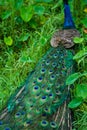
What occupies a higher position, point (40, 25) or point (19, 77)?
point (40, 25)

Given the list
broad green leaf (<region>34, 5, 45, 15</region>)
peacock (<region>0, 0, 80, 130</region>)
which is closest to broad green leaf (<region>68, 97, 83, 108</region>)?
peacock (<region>0, 0, 80, 130</region>)

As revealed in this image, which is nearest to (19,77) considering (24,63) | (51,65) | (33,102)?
(24,63)

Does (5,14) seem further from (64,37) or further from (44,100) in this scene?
(44,100)

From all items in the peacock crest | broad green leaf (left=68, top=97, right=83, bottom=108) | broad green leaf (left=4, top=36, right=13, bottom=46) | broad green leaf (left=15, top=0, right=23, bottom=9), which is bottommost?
broad green leaf (left=68, top=97, right=83, bottom=108)

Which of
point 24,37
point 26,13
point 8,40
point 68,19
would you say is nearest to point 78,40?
point 68,19

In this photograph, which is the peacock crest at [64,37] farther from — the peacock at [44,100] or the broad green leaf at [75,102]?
the broad green leaf at [75,102]

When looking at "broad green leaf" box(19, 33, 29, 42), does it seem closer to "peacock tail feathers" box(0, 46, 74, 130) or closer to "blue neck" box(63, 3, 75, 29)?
"blue neck" box(63, 3, 75, 29)

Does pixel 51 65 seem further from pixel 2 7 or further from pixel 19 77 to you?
pixel 2 7

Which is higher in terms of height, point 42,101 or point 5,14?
point 5,14
